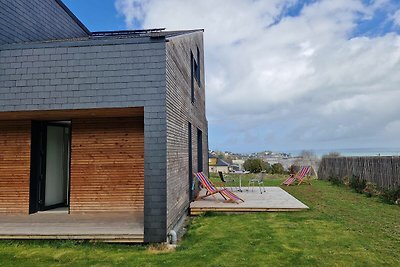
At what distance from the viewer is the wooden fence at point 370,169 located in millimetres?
10078

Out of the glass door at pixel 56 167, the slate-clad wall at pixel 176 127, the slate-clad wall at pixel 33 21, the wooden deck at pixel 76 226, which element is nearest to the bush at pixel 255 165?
the slate-clad wall at pixel 176 127

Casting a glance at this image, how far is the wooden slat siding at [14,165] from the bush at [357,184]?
1137 cm

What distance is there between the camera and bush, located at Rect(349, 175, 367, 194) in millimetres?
11656

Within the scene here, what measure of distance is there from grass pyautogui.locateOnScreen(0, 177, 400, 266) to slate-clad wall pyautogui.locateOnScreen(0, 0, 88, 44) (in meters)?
4.60

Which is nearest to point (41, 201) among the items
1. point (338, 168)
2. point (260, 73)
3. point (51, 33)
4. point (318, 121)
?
point (51, 33)

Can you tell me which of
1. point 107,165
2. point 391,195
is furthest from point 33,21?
point 391,195

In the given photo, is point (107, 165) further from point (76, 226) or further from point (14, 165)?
point (14, 165)

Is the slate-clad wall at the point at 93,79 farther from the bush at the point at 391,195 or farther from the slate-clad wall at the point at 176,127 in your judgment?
the bush at the point at 391,195

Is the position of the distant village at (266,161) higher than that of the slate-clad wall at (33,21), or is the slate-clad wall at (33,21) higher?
the slate-clad wall at (33,21)

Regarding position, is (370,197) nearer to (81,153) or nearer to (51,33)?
(81,153)

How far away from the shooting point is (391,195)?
932 centimetres

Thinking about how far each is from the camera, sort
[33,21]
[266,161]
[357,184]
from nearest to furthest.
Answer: [33,21]
[357,184]
[266,161]

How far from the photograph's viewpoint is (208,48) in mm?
15688

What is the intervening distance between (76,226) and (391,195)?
29.9ft
